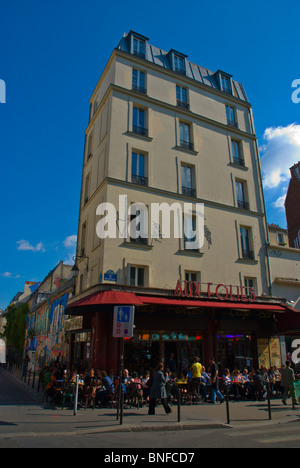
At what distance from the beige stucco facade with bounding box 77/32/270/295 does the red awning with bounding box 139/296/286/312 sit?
116cm

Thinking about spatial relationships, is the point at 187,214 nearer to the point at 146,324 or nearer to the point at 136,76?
the point at 146,324

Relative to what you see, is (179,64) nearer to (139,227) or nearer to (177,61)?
(177,61)

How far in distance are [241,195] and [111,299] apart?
11.8 m

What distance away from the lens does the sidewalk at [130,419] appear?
815cm

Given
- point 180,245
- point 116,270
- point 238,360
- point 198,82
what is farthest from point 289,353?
point 198,82

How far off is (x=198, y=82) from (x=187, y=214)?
9427mm

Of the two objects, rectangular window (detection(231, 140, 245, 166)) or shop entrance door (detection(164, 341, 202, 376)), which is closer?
shop entrance door (detection(164, 341, 202, 376))

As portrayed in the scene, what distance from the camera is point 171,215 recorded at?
57.8 feet

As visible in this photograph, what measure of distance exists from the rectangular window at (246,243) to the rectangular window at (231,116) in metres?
7.48

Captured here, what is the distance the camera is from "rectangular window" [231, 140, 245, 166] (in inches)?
861

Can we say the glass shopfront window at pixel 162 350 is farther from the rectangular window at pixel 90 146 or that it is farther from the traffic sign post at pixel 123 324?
the rectangular window at pixel 90 146

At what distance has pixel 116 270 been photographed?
15352mm

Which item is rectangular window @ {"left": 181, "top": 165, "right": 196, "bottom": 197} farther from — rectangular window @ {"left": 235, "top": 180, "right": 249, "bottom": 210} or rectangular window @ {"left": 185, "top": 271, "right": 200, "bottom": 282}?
rectangular window @ {"left": 185, "top": 271, "right": 200, "bottom": 282}

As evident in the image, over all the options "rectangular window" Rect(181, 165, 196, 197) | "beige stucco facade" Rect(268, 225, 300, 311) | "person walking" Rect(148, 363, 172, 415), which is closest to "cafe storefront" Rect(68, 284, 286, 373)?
"beige stucco facade" Rect(268, 225, 300, 311)
